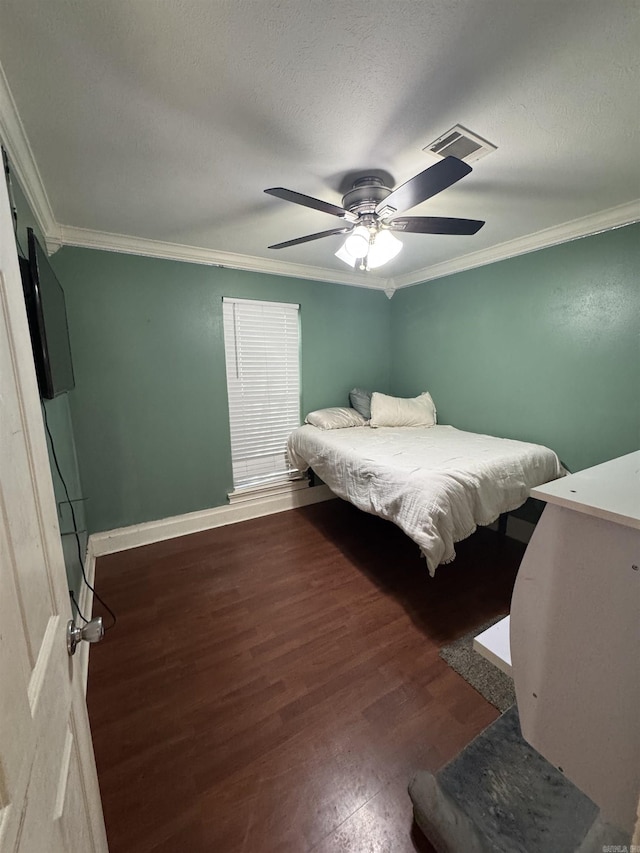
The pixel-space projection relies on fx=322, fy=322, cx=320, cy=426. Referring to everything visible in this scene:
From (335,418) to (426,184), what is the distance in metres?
2.10

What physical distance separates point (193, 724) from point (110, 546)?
1.65 metres

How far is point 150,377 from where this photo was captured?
257 cm

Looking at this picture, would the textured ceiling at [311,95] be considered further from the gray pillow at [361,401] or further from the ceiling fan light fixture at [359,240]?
the gray pillow at [361,401]

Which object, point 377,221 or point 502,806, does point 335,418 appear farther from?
point 502,806

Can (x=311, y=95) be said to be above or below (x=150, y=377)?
above

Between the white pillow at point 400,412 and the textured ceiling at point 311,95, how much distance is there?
175cm

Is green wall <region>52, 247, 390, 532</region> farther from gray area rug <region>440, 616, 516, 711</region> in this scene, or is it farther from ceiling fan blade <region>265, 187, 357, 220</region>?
gray area rug <region>440, 616, 516, 711</region>

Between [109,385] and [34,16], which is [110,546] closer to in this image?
[109,385]

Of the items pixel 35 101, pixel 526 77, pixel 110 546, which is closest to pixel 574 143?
pixel 526 77

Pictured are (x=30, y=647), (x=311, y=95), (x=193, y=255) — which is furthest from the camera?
(x=193, y=255)

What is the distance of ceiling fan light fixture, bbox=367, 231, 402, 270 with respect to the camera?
1693 mm

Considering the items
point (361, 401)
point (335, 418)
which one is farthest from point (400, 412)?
point (335, 418)

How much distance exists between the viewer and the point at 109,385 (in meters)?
2.43

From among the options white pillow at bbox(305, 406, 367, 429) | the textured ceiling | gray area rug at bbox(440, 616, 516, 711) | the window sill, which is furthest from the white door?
white pillow at bbox(305, 406, 367, 429)
